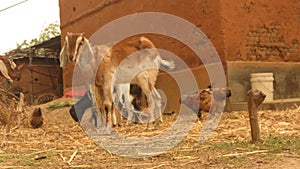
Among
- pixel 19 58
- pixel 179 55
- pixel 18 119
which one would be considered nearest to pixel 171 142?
pixel 18 119

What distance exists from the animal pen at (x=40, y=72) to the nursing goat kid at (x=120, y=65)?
1235 cm

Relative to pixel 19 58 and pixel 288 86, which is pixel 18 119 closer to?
pixel 288 86

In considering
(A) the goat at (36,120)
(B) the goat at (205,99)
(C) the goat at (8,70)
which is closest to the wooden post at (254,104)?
(B) the goat at (205,99)

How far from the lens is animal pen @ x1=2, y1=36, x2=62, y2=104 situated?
20.4 m

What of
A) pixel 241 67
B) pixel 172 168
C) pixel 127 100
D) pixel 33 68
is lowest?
pixel 172 168

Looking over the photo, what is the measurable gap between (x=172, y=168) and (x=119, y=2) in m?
9.57

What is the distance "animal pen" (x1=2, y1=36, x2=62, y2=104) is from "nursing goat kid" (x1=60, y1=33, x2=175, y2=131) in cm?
1235

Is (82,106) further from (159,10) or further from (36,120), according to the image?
(159,10)

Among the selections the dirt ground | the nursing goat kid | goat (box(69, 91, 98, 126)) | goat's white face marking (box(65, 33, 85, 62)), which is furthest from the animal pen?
the dirt ground

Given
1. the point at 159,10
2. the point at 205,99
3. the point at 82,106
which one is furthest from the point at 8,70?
the point at 159,10

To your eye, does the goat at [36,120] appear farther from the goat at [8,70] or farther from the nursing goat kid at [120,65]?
the nursing goat kid at [120,65]

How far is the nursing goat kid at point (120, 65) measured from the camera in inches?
276

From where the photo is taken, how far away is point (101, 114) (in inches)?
291

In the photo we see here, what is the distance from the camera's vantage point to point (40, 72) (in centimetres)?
2136
